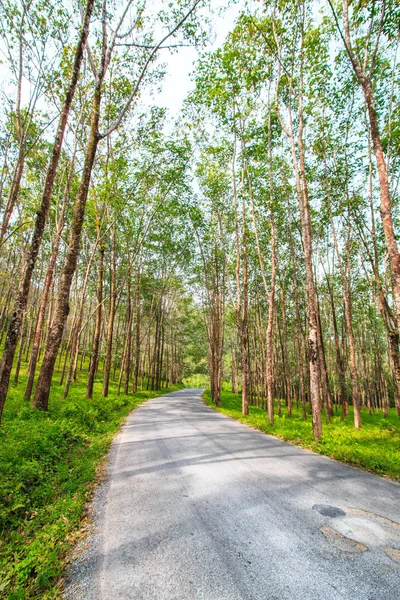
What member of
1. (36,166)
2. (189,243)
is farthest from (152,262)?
(36,166)

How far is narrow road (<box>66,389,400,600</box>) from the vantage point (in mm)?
2422

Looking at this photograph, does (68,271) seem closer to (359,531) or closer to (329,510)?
(329,510)

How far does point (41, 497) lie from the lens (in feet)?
14.3

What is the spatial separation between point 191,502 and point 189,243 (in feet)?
72.1

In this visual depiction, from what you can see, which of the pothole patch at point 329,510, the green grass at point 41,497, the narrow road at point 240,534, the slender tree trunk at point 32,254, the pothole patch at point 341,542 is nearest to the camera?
the narrow road at point 240,534

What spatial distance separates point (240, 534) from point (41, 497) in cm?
329

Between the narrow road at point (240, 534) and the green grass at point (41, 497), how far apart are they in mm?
310

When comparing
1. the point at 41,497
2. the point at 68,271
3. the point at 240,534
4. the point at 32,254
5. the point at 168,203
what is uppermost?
the point at 168,203

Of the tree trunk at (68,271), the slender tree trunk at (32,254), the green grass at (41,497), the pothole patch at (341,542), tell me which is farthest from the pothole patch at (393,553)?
the tree trunk at (68,271)

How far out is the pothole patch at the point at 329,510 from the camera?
3.64 metres

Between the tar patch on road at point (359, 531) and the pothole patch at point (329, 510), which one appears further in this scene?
the pothole patch at point (329, 510)

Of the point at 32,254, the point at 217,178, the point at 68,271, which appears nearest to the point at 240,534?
the point at 32,254

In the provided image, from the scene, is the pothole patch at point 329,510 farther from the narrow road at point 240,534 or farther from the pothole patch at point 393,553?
the pothole patch at point 393,553

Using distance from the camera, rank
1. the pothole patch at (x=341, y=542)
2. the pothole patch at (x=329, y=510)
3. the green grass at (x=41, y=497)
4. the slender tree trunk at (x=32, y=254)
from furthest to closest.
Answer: the slender tree trunk at (x=32, y=254) < the pothole patch at (x=329, y=510) < the pothole patch at (x=341, y=542) < the green grass at (x=41, y=497)
